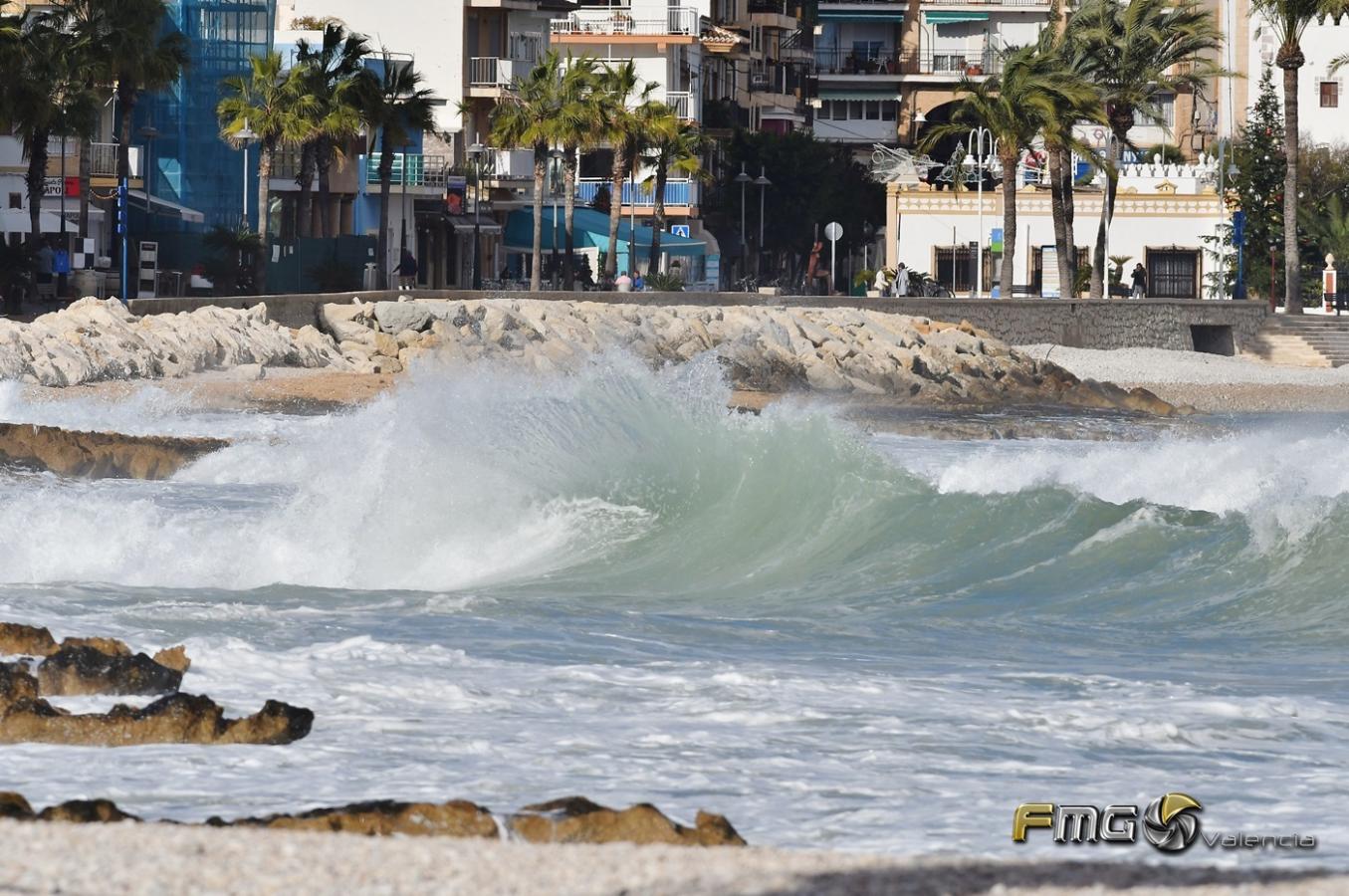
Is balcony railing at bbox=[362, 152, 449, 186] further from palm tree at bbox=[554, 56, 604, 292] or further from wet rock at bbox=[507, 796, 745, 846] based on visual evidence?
wet rock at bbox=[507, 796, 745, 846]

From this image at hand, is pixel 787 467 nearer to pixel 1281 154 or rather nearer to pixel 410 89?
pixel 410 89

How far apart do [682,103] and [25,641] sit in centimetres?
6242

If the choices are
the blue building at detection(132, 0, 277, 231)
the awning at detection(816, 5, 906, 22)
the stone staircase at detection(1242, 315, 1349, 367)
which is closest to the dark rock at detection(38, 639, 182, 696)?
the stone staircase at detection(1242, 315, 1349, 367)

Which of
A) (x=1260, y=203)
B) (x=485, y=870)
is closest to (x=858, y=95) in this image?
(x=1260, y=203)

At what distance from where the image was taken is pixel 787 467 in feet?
58.6

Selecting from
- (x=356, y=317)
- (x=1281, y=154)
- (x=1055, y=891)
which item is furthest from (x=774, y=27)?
(x=1055, y=891)

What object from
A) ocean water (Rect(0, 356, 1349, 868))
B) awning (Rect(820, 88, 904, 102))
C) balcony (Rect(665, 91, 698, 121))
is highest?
awning (Rect(820, 88, 904, 102))

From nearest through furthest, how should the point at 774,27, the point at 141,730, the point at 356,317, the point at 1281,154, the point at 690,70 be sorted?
the point at 141,730 → the point at 356,317 → the point at 1281,154 → the point at 690,70 → the point at 774,27

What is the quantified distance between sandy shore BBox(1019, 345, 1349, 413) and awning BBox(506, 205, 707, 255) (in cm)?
2213

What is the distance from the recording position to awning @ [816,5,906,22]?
90000 millimetres

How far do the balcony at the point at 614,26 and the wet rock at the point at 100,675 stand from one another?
2513 inches

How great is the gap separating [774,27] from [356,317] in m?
51.3

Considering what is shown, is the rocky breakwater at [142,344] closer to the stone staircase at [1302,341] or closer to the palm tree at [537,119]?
the palm tree at [537,119]

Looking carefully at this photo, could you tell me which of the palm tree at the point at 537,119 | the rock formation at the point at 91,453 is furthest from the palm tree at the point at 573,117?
the rock formation at the point at 91,453
